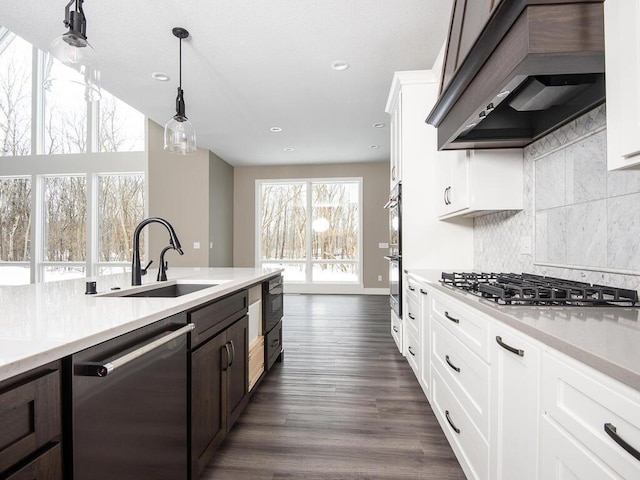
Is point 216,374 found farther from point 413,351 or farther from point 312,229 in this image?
point 312,229

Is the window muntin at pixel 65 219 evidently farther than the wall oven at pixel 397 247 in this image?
Yes

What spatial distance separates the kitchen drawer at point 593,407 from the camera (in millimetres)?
595

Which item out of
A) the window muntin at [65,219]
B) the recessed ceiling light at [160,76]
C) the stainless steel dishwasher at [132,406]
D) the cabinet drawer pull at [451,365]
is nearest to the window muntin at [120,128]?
the window muntin at [65,219]

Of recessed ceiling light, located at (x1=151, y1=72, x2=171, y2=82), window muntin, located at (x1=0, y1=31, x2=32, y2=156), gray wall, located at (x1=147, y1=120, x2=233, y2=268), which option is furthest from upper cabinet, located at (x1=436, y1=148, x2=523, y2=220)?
window muntin, located at (x1=0, y1=31, x2=32, y2=156)

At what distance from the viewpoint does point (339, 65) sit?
313cm

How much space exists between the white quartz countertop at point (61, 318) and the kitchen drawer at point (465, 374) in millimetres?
1117

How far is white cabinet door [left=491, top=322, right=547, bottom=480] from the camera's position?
36.0 inches

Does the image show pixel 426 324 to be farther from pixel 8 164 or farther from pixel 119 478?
pixel 8 164

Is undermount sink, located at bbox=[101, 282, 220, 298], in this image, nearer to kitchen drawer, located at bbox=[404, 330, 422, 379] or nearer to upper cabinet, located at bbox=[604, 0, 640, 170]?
kitchen drawer, located at bbox=[404, 330, 422, 379]

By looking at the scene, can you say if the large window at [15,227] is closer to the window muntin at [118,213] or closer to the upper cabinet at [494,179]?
the window muntin at [118,213]

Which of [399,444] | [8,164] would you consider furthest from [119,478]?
[8,164]

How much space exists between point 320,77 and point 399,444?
316 cm

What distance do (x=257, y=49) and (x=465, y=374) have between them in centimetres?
288

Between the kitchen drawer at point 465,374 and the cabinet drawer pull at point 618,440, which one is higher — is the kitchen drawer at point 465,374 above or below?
below
